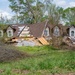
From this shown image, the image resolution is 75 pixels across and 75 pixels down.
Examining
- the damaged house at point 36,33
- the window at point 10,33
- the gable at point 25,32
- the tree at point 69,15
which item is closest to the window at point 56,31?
the damaged house at point 36,33

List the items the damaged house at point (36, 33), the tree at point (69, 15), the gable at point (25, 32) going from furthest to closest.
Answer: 1. the tree at point (69, 15)
2. the gable at point (25, 32)
3. the damaged house at point (36, 33)

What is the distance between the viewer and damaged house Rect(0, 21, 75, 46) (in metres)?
57.5

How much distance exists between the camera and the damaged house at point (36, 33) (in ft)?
189

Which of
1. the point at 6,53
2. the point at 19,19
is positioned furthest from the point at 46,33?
the point at 6,53

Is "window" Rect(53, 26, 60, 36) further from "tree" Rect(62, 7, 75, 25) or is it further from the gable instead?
"tree" Rect(62, 7, 75, 25)

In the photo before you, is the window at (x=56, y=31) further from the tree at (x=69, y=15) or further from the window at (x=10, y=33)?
the tree at (x=69, y=15)

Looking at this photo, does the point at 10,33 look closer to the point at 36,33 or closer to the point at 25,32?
the point at 25,32

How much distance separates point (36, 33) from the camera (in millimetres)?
60375

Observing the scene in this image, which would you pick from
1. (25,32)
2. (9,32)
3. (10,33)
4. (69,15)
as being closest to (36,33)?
(25,32)

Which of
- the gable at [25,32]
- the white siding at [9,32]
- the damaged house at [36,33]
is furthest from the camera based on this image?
the white siding at [9,32]

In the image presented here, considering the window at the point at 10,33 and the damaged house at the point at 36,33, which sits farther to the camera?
the window at the point at 10,33

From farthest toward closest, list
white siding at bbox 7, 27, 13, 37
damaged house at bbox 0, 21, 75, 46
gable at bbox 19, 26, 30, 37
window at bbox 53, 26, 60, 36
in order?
window at bbox 53, 26, 60, 36, white siding at bbox 7, 27, 13, 37, gable at bbox 19, 26, 30, 37, damaged house at bbox 0, 21, 75, 46

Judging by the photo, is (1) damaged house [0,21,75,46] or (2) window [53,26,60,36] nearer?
(1) damaged house [0,21,75,46]

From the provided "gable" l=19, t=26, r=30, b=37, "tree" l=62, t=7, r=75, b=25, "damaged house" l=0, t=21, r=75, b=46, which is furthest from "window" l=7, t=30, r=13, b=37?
"tree" l=62, t=7, r=75, b=25
